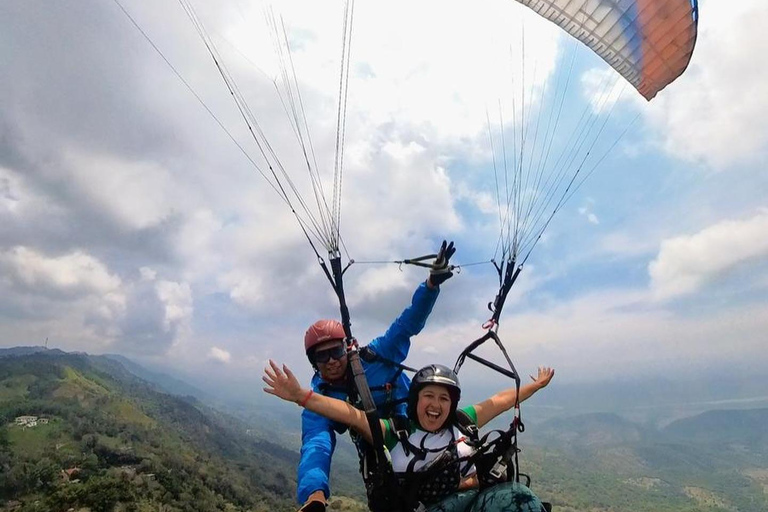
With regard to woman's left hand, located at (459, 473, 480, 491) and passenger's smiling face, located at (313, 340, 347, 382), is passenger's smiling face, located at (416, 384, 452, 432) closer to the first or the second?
woman's left hand, located at (459, 473, 480, 491)

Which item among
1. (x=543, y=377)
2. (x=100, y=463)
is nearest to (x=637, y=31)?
(x=543, y=377)

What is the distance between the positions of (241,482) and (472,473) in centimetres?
15207

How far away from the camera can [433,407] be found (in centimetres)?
433

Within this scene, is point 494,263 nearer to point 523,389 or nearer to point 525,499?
point 523,389

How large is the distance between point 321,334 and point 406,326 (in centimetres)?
121

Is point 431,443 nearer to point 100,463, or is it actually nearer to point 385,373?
point 385,373

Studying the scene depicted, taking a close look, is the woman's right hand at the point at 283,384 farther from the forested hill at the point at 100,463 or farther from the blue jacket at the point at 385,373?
the forested hill at the point at 100,463

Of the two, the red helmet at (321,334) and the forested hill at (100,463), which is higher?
the red helmet at (321,334)

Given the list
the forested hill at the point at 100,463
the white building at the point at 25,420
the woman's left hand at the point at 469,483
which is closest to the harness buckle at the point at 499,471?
the woman's left hand at the point at 469,483

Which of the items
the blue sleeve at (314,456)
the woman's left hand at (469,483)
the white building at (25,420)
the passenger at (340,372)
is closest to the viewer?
the blue sleeve at (314,456)

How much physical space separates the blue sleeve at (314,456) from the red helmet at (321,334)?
0.75 metres

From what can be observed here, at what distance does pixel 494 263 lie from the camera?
23.0 feet

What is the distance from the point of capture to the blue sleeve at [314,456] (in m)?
3.62

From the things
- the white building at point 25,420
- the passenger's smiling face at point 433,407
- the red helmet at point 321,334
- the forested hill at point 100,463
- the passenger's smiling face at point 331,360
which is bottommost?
the forested hill at point 100,463
